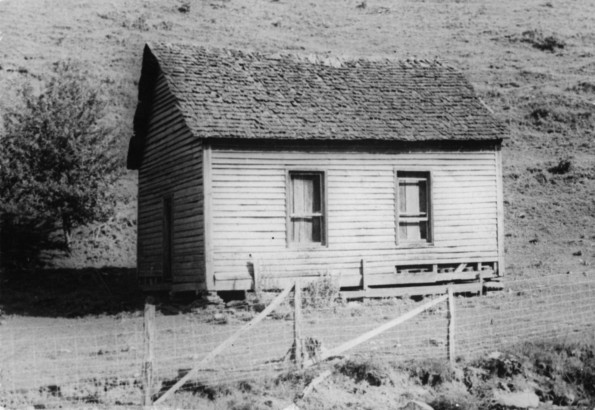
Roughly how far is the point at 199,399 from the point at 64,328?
6971 millimetres

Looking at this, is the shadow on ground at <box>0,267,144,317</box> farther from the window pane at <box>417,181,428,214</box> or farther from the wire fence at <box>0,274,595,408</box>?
the window pane at <box>417,181,428,214</box>

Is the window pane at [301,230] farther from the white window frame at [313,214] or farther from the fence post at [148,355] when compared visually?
the fence post at [148,355]

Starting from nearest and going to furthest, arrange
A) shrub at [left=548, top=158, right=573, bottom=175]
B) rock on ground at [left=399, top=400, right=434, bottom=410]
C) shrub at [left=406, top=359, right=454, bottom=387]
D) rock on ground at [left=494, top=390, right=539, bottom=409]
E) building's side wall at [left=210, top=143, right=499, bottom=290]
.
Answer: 1. rock on ground at [left=399, top=400, right=434, bottom=410]
2. rock on ground at [left=494, top=390, right=539, bottom=409]
3. shrub at [left=406, top=359, right=454, bottom=387]
4. building's side wall at [left=210, top=143, right=499, bottom=290]
5. shrub at [left=548, top=158, right=573, bottom=175]

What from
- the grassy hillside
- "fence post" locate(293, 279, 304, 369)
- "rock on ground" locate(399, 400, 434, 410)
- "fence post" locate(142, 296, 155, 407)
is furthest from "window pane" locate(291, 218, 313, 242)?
"fence post" locate(142, 296, 155, 407)

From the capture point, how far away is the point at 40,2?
160 feet

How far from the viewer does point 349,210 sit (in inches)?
713

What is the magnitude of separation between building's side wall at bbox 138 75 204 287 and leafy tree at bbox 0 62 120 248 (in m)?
3.70

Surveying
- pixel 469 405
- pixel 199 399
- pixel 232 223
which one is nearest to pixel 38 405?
pixel 199 399

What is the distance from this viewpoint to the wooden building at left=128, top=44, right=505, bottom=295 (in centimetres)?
1722

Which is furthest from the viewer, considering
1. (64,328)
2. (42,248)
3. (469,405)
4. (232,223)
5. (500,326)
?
(42,248)

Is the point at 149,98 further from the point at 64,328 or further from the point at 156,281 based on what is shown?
the point at 64,328

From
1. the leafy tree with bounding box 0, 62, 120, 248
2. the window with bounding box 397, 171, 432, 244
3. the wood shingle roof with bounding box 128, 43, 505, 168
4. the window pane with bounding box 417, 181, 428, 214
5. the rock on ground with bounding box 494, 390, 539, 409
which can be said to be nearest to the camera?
the rock on ground with bounding box 494, 390, 539, 409

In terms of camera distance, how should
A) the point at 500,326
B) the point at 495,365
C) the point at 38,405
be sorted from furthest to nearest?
the point at 500,326 → the point at 495,365 → the point at 38,405

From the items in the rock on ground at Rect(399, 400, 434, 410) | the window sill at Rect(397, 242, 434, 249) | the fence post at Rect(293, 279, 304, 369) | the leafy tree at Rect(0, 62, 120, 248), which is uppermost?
the leafy tree at Rect(0, 62, 120, 248)
